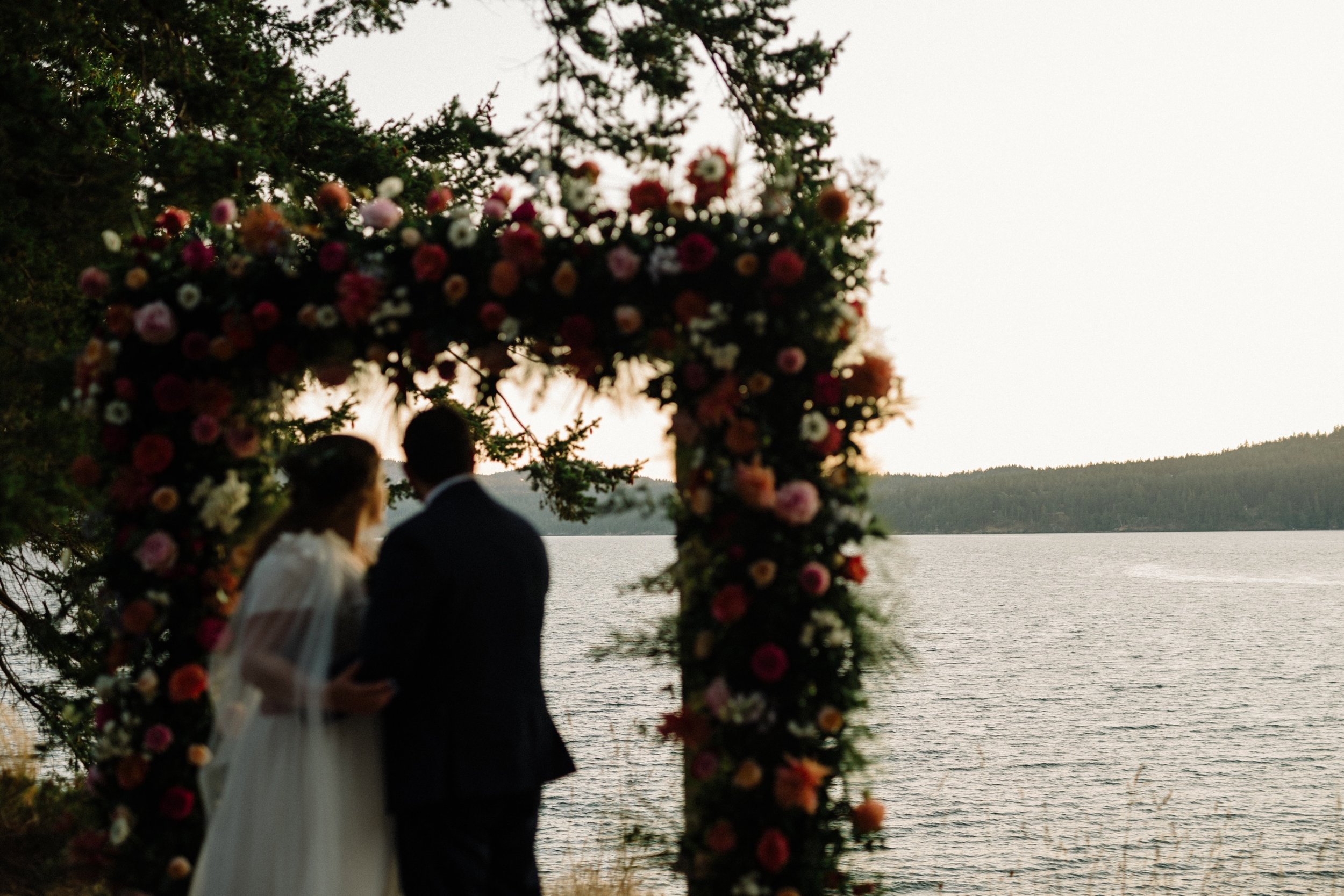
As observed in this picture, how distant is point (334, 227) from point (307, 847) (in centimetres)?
241

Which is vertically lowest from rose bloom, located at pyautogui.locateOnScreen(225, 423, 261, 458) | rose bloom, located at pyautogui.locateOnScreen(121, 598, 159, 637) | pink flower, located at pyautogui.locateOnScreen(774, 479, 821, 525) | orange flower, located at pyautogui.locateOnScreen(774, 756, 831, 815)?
orange flower, located at pyautogui.locateOnScreen(774, 756, 831, 815)

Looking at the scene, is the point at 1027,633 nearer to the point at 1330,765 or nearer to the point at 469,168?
the point at 1330,765

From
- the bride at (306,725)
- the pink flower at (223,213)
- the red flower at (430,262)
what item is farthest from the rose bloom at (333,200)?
the bride at (306,725)

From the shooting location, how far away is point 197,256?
15.1 ft

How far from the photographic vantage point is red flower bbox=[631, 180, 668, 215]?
406 cm

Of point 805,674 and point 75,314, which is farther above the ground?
point 75,314

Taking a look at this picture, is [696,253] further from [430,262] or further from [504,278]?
[430,262]

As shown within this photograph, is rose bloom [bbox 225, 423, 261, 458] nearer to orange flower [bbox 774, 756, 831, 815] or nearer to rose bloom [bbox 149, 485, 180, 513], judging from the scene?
rose bloom [bbox 149, 485, 180, 513]

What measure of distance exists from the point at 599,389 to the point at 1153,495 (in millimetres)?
180125

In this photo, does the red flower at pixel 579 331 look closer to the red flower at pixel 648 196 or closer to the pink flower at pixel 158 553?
the red flower at pixel 648 196

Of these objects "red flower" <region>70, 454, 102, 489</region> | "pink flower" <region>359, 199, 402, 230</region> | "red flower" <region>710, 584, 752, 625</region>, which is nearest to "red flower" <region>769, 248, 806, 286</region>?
"red flower" <region>710, 584, 752, 625</region>

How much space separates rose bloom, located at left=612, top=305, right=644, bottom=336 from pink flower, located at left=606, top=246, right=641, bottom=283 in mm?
108

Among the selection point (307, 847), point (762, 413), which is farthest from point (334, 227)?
point (307, 847)

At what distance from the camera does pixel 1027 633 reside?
2205 inches
